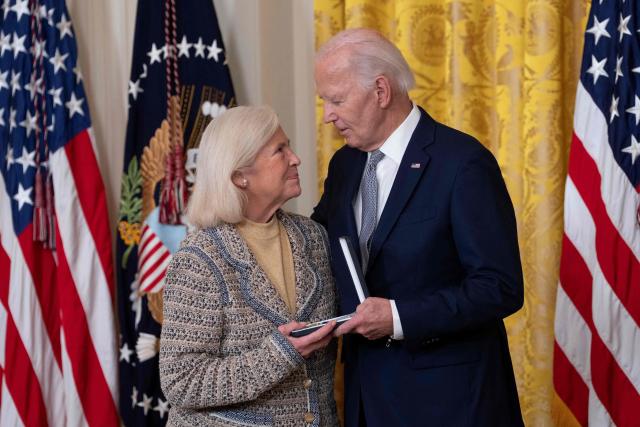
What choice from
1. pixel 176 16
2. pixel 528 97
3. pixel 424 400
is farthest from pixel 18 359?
pixel 528 97

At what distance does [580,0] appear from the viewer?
3184mm

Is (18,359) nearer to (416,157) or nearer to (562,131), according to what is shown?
(416,157)

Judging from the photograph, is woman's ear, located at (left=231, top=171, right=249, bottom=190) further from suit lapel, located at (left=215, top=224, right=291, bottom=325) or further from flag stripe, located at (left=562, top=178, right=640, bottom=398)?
flag stripe, located at (left=562, top=178, right=640, bottom=398)

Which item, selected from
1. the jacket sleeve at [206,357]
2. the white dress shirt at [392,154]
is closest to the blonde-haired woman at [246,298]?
the jacket sleeve at [206,357]

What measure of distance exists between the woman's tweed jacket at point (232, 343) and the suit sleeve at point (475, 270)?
1.02 ft

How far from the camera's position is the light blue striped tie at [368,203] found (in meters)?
2.36

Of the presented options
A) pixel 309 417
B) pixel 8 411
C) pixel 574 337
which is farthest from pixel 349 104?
pixel 8 411

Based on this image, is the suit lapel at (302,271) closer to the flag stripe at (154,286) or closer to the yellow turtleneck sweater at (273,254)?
the yellow turtleneck sweater at (273,254)

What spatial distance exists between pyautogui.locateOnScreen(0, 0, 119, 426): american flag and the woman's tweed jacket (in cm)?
124

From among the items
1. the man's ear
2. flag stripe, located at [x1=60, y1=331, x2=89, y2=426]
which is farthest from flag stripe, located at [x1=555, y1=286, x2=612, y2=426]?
flag stripe, located at [x1=60, y1=331, x2=89, y2=426]

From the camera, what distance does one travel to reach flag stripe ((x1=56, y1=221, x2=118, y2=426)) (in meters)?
3.41

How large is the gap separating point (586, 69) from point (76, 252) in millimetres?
1995

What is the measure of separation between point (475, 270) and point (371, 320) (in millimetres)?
286

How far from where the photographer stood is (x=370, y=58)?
236cm
